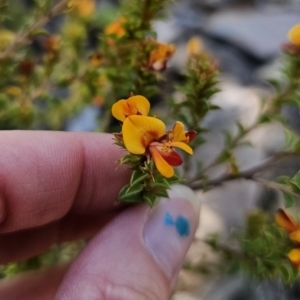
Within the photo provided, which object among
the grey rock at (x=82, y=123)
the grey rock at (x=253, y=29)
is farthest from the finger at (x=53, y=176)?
the grey rock at (x=253, y=29)

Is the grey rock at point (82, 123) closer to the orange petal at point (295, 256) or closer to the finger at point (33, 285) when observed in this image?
the finger at point (33, 285)

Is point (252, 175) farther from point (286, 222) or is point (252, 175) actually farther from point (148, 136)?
point (148, 136)

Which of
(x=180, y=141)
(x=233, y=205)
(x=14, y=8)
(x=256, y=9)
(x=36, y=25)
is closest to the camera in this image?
(x=180, y=141)

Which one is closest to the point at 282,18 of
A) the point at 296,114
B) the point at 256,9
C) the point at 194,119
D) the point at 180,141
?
the point at 256,9

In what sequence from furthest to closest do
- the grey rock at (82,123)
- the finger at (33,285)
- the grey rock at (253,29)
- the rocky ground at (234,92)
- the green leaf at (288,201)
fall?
the grey rock at (253,29) < the grey rock at (82,123) < the rocky ground at (234,92) < the finger at (33,285) < the green leaf at (288,201)

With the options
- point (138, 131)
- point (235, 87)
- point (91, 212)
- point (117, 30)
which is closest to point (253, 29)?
point (235, 87)

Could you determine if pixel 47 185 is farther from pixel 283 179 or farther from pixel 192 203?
pixel 283 179
